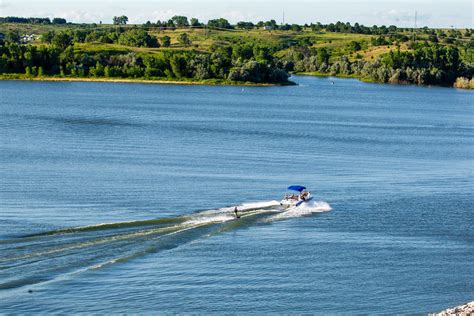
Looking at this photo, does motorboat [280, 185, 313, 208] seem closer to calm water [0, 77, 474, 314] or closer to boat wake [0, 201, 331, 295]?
calm water [0, 77, 474, 314]

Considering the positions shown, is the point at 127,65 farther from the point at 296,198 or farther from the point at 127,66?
the point at 296,198

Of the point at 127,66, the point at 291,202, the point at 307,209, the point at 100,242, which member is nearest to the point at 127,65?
the point at 127,66

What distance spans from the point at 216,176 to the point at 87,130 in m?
33.1

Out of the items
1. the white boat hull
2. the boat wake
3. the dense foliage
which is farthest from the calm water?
the dense foliage

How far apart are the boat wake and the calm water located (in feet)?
0.33

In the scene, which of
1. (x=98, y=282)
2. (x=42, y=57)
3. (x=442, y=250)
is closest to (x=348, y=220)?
(x=442, y=250)

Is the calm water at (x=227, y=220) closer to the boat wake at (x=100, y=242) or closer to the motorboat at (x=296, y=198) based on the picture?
the boat wake at (x=100, y=242)

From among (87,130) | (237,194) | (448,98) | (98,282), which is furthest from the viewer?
(448,98)

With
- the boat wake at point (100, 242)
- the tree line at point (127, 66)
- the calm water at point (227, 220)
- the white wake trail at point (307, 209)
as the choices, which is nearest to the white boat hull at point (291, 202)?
the white wake trail at point (307, 209)

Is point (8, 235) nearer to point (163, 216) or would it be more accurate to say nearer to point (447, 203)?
point (163, 216)

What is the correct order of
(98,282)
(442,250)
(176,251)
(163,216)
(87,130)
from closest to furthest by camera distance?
(98,282) < (176,251) < (442,250) < (163,216) < (87,130)

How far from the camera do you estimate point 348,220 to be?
51.7 m

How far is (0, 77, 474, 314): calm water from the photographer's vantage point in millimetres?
37281

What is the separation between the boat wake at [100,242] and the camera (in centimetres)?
3778
